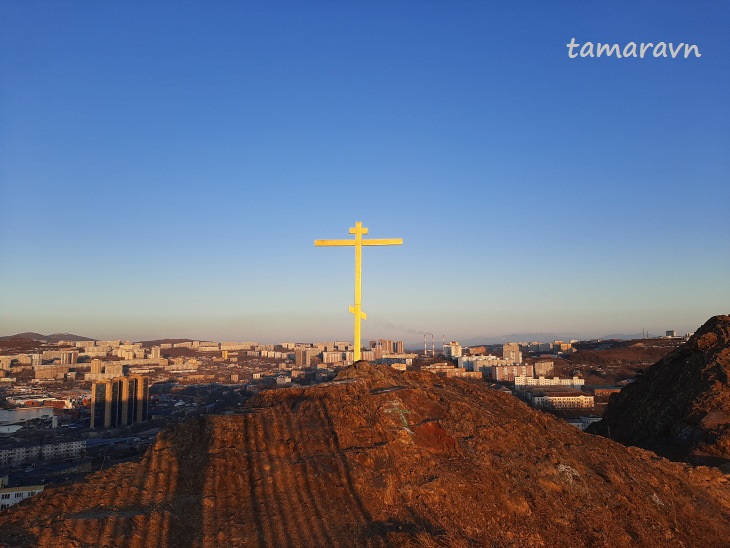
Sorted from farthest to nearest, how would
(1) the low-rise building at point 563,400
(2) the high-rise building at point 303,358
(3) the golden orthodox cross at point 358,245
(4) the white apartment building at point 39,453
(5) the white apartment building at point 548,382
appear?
(2) the high-rise building at point 303,358 → (5) the white apartment building at point 548,382 → (1) the low-rise building at point 563,400 → (4) the white apartment building at point 39,453 → (3) the golden orthodox cross at point 358,245

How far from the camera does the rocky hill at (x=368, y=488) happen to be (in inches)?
272

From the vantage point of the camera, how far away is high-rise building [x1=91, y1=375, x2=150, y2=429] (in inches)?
2259

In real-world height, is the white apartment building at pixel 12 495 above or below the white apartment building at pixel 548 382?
above

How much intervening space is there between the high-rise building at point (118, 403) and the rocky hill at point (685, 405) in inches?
1973

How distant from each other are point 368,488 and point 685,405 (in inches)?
720

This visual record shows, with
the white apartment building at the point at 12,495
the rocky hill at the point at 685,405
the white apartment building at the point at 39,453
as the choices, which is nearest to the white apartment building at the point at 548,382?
the rocky hill at the point at 685,405

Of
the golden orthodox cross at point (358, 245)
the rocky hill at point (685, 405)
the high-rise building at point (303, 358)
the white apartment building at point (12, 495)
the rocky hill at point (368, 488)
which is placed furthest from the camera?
the high-rise building at point (303, 358)

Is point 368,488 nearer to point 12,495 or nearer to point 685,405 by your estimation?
point 685,405

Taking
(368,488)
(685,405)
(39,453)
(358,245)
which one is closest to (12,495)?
(358,245)

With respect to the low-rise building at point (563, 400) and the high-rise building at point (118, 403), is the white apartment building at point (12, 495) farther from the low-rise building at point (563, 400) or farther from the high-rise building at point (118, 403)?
the low-rise building at point (563, 400)

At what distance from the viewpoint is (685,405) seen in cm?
2098

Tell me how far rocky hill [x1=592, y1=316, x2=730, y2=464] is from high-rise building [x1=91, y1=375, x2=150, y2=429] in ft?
164

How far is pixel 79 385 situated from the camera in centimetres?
9325

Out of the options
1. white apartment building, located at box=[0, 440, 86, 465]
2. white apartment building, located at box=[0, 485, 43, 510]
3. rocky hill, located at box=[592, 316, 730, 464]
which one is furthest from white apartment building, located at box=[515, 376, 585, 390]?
white apartment building, located at box=[0, 485, 43, 510]
